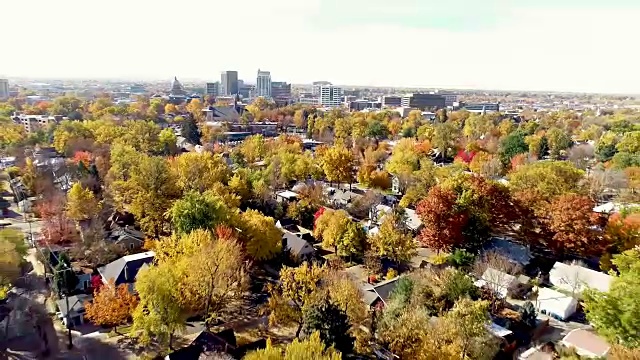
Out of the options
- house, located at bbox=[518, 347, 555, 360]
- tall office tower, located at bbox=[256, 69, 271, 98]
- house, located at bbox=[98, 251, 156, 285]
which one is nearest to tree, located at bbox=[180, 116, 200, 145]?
house, located at bbox=[98, 251, 156, 285]

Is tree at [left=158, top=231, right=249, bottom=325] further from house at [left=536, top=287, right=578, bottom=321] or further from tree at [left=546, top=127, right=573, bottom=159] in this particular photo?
tree at [left=546, top=127, right=573, bottom=159]

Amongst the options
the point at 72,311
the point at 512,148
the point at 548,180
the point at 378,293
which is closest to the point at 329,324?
the point at 378,293

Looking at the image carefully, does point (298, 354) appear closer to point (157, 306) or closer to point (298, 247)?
point (157, 306)

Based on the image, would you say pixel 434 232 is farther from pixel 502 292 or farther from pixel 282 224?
pixel 282 224

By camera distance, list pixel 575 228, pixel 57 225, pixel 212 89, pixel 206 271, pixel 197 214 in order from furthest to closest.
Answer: pixel 212 89
pixel 57 225
pixel 575 228
pixel 197 214
pixel 206 271

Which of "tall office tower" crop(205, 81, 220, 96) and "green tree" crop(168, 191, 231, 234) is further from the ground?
"tall office tower" crop(205, 81, 220, 96)

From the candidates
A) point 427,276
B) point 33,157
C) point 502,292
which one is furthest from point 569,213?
point 33,157
